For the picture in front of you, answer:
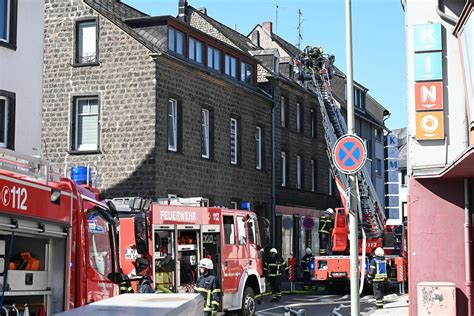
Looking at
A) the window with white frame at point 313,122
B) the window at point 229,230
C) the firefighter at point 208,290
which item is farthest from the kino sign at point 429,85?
the window with white frame at point 313,122

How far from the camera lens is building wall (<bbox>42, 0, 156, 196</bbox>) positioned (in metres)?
27.0

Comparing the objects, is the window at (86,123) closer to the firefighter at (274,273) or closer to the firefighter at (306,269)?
the firefighter at (274,273)

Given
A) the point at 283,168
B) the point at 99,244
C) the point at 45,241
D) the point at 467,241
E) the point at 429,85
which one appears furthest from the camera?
the point at 283,168

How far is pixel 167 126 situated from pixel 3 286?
19900 millimetres

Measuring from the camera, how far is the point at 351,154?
13727 millimetres

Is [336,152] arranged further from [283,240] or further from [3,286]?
[283,240]

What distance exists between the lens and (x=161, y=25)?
93.2ft

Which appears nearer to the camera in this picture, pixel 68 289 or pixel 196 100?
pixel 68 289

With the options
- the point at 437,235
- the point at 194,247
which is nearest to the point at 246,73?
the point at 194,247

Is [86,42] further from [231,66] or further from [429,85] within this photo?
[429,85]

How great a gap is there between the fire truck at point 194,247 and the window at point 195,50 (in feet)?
40.4

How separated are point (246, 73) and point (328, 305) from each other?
13410mm

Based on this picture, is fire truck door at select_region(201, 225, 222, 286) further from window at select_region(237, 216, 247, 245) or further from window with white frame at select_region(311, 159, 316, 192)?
window with white frame at select_region(311, 159, 316, 192)

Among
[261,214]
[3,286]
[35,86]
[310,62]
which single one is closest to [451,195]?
[3,286]
